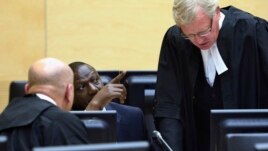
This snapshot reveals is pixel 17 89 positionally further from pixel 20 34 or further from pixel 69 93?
pixel 20 34

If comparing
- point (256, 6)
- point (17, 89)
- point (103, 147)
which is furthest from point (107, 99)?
point (256, 6)

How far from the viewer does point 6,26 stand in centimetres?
473

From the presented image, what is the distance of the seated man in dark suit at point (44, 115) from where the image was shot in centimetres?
193

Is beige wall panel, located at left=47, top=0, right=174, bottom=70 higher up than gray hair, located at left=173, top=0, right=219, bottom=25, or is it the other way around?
gray hair, located at left=173, top=0, right=219, bottom=25

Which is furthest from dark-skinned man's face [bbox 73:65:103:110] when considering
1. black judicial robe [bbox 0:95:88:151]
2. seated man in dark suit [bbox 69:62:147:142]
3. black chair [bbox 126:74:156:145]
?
black judicial robe [bbox 0:95:88:151]

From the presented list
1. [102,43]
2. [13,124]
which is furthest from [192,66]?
[102,43]

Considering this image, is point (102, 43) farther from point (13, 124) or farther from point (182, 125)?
point (13, 124)

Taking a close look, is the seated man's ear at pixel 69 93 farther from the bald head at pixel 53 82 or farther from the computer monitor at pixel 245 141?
the computer monitor at pixel 245 141

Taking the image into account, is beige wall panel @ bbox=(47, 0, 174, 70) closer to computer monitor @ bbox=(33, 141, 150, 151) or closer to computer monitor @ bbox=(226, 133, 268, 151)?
computer monitor @ bbox=(226, 133, 268, 151)

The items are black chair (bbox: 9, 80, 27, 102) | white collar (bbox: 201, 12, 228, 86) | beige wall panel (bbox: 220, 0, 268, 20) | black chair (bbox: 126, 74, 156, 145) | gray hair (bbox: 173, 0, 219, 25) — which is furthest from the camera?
beige wall panel (bbox: 220, 0, 268, 20)

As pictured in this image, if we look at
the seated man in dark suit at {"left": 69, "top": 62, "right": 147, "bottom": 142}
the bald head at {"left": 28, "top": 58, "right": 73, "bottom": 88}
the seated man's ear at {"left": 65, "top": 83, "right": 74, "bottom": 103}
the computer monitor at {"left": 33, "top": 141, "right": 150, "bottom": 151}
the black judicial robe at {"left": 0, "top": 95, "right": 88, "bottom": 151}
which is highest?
the bald head at {"left": 28, "top": 58, "right": 73, "bottom": 88}

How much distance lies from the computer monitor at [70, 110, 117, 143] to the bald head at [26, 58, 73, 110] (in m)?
0.21

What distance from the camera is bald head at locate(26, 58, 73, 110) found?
7.02 ft

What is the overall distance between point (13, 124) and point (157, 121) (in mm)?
889
